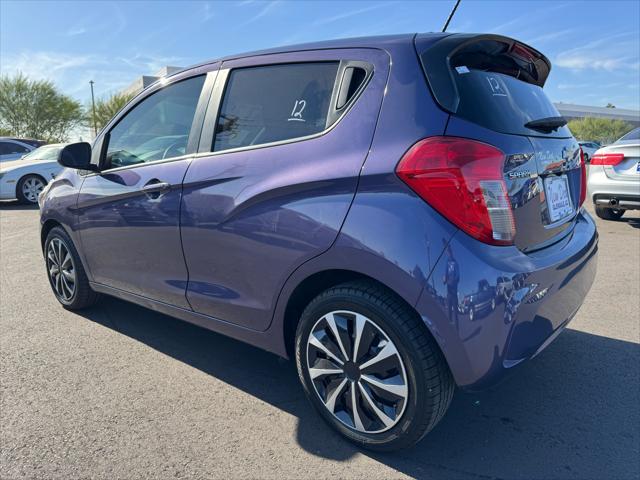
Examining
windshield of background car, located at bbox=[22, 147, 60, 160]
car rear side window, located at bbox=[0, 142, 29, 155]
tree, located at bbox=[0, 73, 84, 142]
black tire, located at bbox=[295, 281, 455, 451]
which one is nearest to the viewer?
black tire, located at bbox=[295, 281, 455, 451]

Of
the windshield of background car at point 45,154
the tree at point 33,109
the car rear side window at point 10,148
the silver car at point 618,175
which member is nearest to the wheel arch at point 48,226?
the silver car at point 618,175

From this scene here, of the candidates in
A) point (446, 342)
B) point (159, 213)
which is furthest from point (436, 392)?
point (159, 213)

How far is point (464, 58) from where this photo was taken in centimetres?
218

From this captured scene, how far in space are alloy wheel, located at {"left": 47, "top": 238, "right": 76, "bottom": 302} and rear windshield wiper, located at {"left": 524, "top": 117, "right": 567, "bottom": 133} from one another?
336 centimetres

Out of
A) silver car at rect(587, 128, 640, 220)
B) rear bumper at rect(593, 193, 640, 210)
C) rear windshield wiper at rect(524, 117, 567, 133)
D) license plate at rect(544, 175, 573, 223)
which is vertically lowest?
rear bumper at rect(593, 193, 640, 210)

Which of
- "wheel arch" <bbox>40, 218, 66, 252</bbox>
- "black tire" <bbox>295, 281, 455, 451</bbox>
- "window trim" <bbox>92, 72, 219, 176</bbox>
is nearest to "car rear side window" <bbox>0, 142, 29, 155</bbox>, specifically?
"wheel arch" <bbox>40, 218, 66, 252</bbox>

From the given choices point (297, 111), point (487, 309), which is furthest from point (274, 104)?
point (487, 309)

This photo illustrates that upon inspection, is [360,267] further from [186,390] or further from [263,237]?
[186,390]

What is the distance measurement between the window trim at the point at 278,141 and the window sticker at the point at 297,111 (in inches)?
4.4

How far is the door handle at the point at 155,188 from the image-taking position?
2820mm

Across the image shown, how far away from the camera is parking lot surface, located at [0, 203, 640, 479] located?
2203 millimetres

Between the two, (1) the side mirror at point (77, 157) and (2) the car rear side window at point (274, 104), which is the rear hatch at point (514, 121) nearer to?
(2) the car rear side window at point (274, 104)

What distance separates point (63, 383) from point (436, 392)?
218cm

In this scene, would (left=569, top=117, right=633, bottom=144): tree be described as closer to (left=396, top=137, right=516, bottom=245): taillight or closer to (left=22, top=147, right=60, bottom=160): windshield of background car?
(left=22, top=147, right=60, bottom=160): windshield of background car
